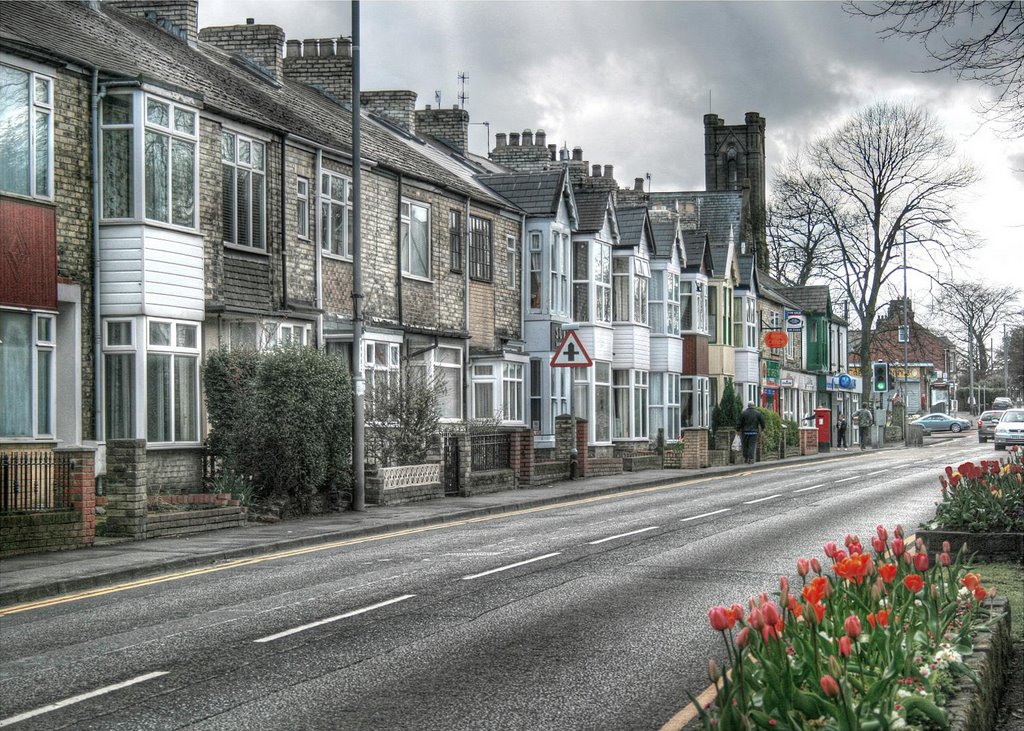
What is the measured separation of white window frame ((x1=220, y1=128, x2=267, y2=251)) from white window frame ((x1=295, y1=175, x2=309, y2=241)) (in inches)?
46.3

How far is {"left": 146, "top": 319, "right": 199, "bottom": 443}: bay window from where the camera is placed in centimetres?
2173

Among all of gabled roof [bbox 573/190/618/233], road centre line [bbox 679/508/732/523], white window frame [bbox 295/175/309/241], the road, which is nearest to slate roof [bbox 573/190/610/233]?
gabled roof [bbox 573/190/618/233]

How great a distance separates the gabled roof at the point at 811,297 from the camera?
76.8m

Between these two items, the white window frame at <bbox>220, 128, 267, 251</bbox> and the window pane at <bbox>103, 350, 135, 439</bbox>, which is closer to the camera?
the window pane at <bbox>103, 350, 135, 439</bbox>

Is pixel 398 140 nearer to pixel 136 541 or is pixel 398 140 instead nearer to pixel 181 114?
pixel 181 114

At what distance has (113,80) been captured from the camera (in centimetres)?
2119

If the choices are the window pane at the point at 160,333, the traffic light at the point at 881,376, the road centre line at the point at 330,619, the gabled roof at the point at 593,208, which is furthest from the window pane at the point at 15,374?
the traffic light at the point at 881,376

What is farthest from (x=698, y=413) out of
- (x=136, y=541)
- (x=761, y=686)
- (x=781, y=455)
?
(x=761, y=686)

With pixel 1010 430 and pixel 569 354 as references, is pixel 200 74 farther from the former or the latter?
pixel 1010 430

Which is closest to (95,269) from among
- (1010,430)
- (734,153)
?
(1010,430)

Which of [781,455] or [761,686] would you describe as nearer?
[761,686]

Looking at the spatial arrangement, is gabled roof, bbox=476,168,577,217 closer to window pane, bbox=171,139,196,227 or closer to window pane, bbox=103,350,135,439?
window pane, bbox=171,139,196,227

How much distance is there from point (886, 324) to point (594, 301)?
4779 cm

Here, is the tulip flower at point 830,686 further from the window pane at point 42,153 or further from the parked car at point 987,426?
the parked car at point 987,426
